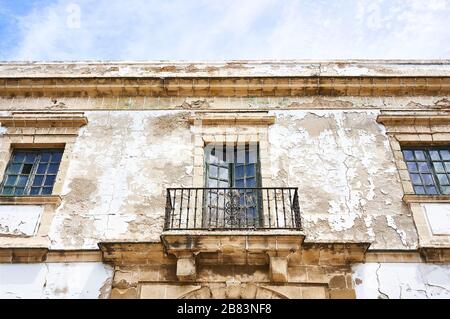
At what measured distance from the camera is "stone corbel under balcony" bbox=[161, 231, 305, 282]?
625 centimetres

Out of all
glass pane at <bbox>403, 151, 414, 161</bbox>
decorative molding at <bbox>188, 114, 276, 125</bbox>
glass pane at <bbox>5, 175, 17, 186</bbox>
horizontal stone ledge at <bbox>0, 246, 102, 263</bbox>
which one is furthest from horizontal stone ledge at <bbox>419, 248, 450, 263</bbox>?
glass pane at <bbox>5, 175, 17, 186</bbox>

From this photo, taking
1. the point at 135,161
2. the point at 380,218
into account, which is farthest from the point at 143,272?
the point at 380,218

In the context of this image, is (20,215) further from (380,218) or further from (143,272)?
(380,218)

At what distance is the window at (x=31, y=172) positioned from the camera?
24.7 feet

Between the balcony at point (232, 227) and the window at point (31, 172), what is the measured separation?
7.03 feet

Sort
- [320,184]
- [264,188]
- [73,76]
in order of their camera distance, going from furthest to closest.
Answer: [73,76] → [320,184] → [264,188]

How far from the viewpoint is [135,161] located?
305 inches

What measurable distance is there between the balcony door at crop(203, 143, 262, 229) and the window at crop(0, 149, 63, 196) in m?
2.61

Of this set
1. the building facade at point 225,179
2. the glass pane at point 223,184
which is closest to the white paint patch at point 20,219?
the building facade at point 225,179

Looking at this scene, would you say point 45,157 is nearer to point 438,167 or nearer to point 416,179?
point 416,179

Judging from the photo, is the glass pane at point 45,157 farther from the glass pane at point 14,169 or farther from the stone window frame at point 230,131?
the stone window frame at point 230,131

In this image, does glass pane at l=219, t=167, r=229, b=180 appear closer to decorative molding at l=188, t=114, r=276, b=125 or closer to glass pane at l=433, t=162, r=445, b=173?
decorative molding at l=188, t=114, r=276, b=125

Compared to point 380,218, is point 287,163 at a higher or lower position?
higher
